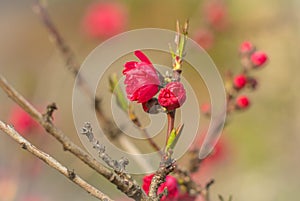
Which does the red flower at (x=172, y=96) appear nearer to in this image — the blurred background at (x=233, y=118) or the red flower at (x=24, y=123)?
the blurred background at (x=233, y=118)

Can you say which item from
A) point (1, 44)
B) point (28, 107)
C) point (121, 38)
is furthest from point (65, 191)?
point (1, 44)

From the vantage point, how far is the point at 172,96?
3.31ft

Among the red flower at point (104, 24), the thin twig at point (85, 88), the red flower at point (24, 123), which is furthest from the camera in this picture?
the red flower at point (104, 24)

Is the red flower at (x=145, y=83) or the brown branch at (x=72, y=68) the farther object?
the brown branch at (x=72, y=68)

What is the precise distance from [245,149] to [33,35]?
23.1 feet

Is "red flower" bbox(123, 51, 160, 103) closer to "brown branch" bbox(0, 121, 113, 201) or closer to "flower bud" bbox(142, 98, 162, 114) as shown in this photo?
"flower bud" bbox(142, 98, 162, 114)

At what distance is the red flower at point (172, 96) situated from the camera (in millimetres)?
1010

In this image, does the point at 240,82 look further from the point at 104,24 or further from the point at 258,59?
the point at 104,24

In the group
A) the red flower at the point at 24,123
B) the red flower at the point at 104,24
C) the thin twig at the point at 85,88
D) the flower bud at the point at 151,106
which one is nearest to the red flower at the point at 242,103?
the thin twig at the point at 85,88

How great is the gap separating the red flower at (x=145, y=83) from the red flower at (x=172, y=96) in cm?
3

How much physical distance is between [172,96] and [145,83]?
0.19ft

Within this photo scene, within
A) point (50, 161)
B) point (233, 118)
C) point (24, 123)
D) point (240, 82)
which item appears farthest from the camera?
point (233, 118)

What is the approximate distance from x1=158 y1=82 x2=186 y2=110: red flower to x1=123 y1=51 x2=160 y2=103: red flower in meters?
0.03

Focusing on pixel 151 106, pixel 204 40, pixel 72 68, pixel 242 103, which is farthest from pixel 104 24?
pixel 151 106
